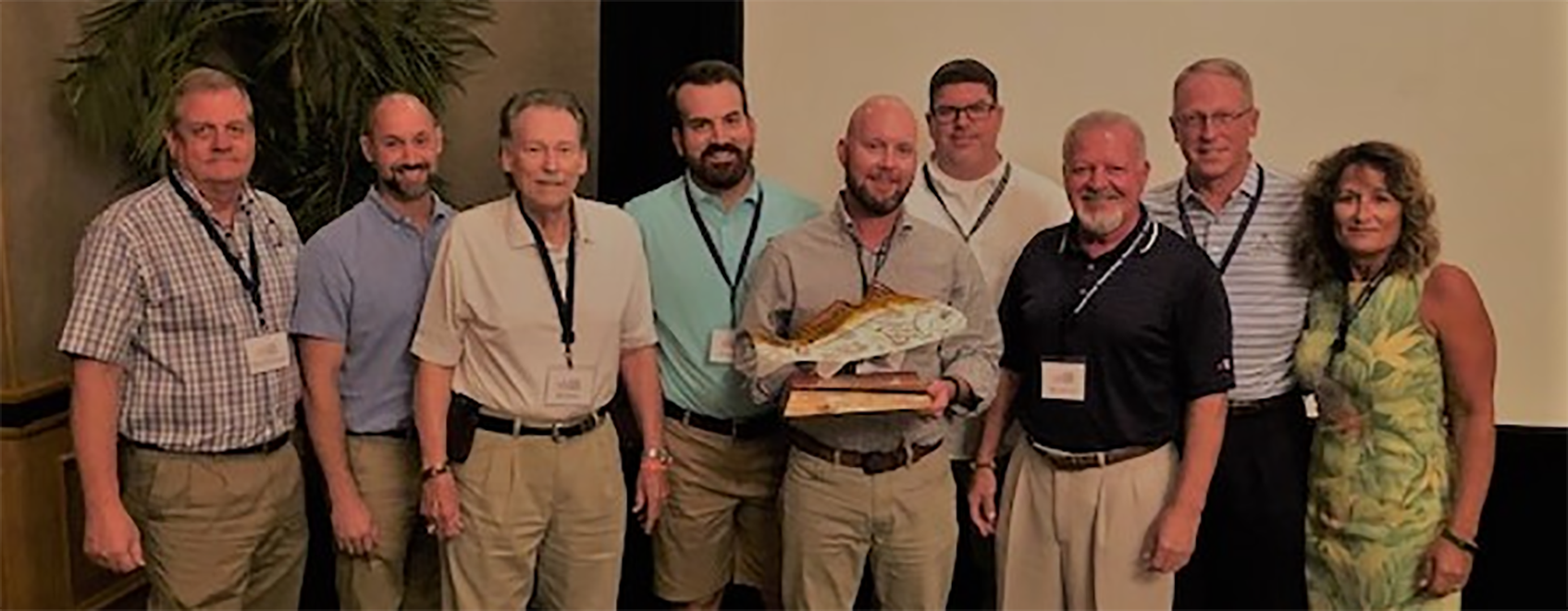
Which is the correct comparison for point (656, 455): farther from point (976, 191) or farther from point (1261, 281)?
point (1261, 281)

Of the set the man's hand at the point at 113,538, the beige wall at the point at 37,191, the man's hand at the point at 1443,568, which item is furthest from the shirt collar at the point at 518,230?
the man's hand at the point at 1443,568

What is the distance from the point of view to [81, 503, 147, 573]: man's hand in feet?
8.33

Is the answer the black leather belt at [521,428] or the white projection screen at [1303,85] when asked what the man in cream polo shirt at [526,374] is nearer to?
the black leather belt at [521,428]

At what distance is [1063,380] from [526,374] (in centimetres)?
101

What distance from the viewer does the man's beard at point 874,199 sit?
107 inches

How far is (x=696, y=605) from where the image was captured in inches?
122

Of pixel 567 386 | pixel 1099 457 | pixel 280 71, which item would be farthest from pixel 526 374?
pixel 280 71

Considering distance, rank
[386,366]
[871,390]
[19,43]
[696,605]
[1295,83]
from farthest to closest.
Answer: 1. [1295,83]
2. [19,43]
3. [696,605]
4. [386,366]
5. [871,390]

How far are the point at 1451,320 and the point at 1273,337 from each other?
0.33 m

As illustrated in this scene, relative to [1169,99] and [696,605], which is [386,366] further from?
[1169,99]

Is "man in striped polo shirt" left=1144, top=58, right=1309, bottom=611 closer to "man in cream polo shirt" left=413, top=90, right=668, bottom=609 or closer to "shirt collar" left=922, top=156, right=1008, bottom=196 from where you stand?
"shirt collar" left=922, top=156, right=1008, bottom=196

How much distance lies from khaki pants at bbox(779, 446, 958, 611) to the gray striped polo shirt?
2.10 ft

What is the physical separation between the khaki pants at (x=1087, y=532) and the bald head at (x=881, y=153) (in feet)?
1.92

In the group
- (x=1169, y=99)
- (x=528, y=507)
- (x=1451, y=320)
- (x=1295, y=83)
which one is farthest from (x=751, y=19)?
(x=1451, y=320)
